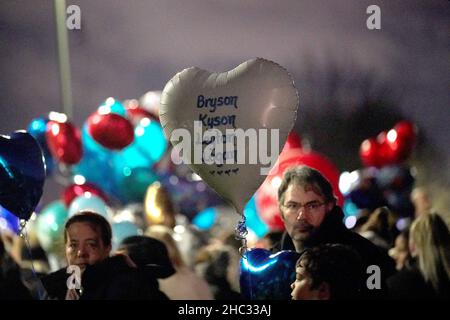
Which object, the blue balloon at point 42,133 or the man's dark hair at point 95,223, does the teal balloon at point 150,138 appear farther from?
the man's dark hair at point 95,223

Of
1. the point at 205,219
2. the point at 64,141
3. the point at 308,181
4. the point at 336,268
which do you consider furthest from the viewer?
the point at 205,219

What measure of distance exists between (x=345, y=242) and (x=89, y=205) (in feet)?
4.13

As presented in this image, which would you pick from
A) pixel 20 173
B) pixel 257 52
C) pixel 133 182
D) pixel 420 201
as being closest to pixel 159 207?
pixel 133 182

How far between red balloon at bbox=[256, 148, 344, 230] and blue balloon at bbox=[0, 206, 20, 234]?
1.14 meters

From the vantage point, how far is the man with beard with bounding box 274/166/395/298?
3.62 metres

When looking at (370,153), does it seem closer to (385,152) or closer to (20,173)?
(385,152)

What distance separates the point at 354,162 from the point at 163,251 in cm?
112

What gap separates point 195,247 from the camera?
4.03m

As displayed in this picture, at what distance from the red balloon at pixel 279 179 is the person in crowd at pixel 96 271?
614mm

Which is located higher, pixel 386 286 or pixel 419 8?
pixel 419 8

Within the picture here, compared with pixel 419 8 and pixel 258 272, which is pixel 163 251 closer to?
pixel 258 272

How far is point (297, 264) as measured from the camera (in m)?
3.54

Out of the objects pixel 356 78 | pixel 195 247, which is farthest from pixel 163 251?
pixel 356 78

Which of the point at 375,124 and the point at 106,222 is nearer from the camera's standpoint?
the point at 106,222
